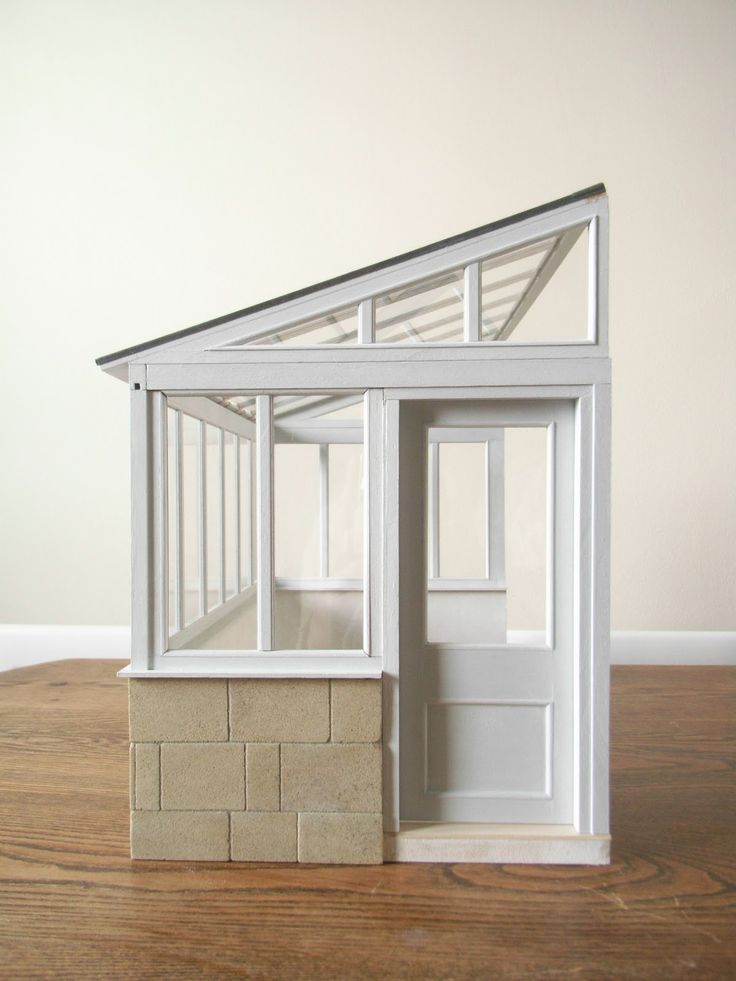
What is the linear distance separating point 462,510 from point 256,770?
170 cm

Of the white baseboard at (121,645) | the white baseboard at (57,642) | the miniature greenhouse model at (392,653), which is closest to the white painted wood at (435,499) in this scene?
the miniature greenhouse model at (392,653)

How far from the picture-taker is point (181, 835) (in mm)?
2352

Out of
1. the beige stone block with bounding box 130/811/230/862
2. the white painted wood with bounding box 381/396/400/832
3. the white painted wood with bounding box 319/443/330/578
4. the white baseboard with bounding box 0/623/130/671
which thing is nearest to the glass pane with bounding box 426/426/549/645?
the white painted wood with bounding box 319/443/330/578

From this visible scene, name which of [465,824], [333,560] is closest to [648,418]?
[333,560]

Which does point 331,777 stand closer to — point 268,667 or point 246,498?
point 268,667

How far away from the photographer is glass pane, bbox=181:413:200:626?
2844 mm

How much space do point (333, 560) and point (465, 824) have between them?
1.09m

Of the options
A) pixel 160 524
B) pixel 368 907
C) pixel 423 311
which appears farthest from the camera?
pixel 423 311

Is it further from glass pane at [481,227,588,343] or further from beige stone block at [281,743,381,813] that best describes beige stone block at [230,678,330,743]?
glass pane at [481,227,588,343]

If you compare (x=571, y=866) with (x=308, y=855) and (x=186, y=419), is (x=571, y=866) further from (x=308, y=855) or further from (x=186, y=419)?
(x=186, y=419)

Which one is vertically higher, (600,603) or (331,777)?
(600,603)

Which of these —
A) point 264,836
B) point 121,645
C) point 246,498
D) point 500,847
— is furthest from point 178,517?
point 121,645

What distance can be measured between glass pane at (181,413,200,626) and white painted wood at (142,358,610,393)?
47 centimetres

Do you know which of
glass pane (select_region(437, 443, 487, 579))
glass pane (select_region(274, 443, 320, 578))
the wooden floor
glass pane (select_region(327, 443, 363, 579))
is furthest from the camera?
glass pane (select_region(437, 443, 487, 579))
